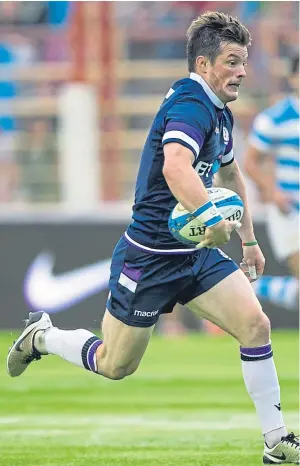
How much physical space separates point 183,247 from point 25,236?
7.57 meters

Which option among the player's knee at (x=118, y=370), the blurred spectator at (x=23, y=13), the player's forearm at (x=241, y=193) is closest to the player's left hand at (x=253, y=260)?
the player's forearm at (x=241, y=193)

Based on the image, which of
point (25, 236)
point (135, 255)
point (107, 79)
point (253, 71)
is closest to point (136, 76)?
point (107, 79)

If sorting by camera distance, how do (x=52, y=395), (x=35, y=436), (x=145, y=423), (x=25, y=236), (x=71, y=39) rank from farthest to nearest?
(x=71, y=39) → (x=25, y=236) → (x=52, y=395) → (x=145, y=423) → (x=35, y=436)

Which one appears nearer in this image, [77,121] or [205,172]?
[205,172]

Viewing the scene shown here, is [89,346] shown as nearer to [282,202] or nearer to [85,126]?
Answer: [282,202]

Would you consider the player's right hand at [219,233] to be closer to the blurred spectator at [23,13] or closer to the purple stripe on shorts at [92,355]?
the purple stripe on shorts at [92,355]

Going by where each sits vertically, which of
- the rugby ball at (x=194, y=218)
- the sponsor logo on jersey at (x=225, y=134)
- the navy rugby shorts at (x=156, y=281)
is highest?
the sponsor logo on jersey at (x=225, y=134)

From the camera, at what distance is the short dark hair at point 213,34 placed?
231 inches

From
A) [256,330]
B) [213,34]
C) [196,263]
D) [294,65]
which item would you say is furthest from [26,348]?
[294,65]

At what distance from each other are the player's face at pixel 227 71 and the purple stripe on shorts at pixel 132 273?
987 mm

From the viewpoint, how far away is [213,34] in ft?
19.2

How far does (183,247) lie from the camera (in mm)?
6074

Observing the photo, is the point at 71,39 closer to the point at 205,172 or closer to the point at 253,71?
the point at 253,71

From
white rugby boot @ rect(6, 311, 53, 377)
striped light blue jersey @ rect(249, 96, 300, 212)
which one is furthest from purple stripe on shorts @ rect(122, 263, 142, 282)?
striped light blue jersey @ rect(249, 96, 300, 212)
